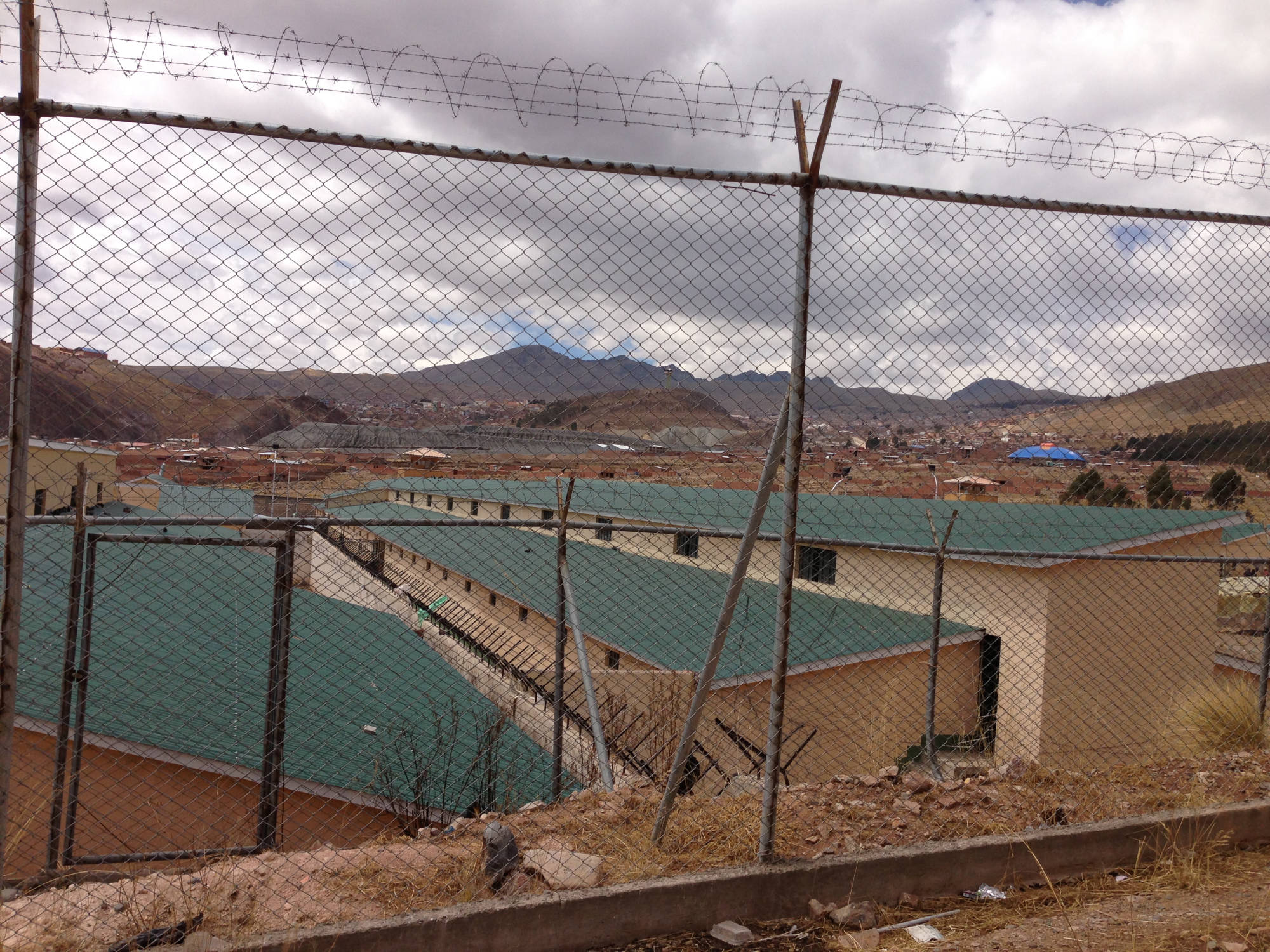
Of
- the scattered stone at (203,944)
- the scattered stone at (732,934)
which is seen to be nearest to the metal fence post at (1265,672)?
the scattered stone at (732,934)

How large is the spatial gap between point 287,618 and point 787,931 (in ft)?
9.54

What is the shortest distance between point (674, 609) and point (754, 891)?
964 cm

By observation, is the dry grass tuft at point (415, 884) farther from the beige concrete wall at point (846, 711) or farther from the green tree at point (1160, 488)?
the beige concrete wall at point (846, 711)

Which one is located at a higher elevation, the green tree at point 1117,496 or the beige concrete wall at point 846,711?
the green tree at point 1117,496

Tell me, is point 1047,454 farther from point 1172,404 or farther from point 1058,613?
point 1058,613

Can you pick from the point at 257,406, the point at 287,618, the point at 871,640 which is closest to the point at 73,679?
the point at 287,618

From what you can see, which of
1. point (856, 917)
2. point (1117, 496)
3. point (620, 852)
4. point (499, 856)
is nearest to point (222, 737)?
point (499, 856)

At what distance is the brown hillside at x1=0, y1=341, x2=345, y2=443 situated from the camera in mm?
2908

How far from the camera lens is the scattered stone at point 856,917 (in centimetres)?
322

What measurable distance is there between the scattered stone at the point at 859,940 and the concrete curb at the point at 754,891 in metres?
0.22

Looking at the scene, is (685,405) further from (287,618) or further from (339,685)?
(339,685)

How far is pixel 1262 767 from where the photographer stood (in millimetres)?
5301

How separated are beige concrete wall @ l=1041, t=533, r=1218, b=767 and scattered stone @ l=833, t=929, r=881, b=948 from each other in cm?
1171

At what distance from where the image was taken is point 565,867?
11.0 feet
